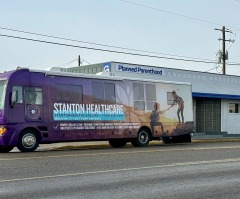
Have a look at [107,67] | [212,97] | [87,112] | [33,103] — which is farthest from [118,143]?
[212,97]

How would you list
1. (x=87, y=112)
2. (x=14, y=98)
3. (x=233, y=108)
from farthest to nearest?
1. (x=233, y=108)
2. (x=87, y=112)
3. (x=14, y=98)

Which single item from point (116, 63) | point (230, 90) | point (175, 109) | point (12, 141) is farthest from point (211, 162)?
point (230, 90)

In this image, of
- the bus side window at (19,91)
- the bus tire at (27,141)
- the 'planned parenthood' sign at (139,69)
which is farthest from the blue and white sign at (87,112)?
the 'planned parenthood' sign at (139,69)

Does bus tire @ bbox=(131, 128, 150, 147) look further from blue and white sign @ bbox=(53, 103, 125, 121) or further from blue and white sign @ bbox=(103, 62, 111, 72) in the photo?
blue and white sign @ bbox=(103, 62, 111, 72)

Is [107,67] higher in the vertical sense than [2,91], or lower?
higher

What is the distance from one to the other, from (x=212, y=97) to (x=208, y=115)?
1.55 meters

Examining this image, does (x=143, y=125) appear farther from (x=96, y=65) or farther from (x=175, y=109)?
(x=96, y=65)

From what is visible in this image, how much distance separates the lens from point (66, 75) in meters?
17.7

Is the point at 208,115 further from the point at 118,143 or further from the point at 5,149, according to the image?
the point at 5,149

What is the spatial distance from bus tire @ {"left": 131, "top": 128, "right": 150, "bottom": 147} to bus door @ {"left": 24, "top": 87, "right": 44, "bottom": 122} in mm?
5283

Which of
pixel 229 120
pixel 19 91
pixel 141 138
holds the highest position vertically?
pixel 19 91

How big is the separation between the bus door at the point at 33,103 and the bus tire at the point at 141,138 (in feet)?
17.3

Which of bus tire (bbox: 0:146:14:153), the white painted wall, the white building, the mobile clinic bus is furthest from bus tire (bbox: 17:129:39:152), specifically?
the white painted wall

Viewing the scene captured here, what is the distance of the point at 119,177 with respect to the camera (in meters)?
Result: 9.71
